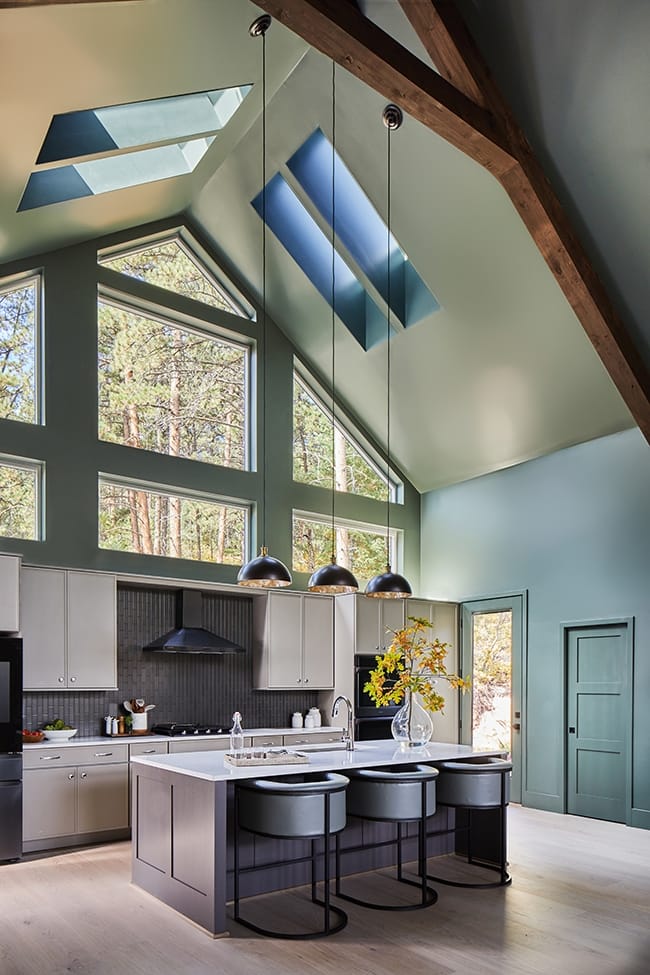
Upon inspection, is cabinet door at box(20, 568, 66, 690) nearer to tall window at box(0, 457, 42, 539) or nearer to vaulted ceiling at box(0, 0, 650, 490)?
tall window at box(0, 457, 42, 539)

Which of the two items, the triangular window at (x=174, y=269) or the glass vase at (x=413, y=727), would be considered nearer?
the glass vase at (x=413, y=727)

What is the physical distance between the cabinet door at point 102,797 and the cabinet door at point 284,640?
183 cm

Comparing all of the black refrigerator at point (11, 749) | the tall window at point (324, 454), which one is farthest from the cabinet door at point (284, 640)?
the black refrigerator at point (11, 749)

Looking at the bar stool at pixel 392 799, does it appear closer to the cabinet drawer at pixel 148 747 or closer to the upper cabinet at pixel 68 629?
the cabinet drawer at pixel 148 747

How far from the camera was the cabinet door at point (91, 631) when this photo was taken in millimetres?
6574

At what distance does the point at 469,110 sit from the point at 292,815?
4.22 meters

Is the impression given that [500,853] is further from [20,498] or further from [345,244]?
[345,244]

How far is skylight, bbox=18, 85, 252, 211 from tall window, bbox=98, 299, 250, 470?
4.59ft

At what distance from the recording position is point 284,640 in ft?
26.3

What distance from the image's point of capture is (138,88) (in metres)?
5.32

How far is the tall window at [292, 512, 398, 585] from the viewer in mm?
8758

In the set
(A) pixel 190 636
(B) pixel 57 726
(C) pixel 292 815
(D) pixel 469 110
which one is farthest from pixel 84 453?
(D) pixel 469 110

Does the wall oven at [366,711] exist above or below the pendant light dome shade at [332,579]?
below

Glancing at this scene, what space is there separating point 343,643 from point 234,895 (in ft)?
13.0
